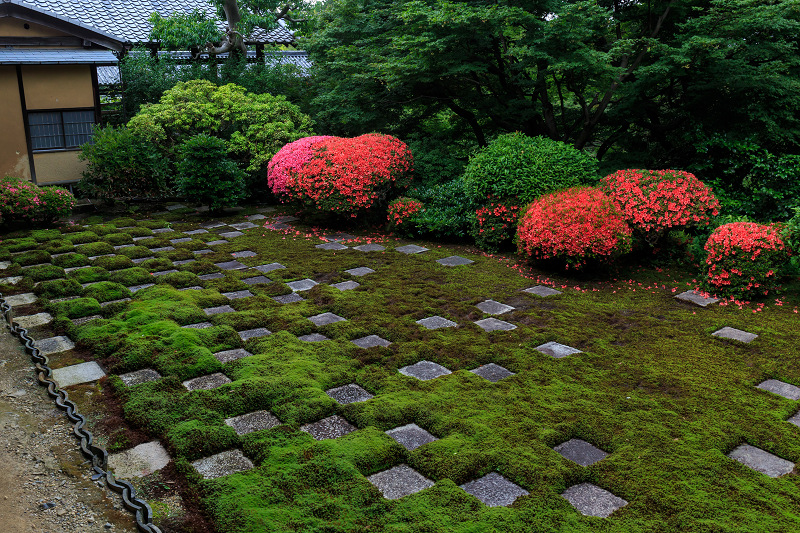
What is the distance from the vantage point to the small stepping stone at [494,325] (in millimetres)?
5621

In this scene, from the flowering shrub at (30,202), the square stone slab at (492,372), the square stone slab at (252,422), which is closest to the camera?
the square stone slab at (252,422)

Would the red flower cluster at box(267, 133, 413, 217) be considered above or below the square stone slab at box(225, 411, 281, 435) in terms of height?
above

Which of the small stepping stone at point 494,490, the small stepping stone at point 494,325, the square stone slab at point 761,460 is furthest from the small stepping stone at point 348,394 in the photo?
the square stone slab at point 761,460

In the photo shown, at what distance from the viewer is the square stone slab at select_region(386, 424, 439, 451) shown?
3764 millimetres

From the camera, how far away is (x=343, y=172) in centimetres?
912

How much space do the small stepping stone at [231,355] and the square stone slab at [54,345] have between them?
134 cm

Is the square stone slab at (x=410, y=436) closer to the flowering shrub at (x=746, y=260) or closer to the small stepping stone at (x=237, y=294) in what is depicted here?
the small stepping stone at (x=237, y=294)

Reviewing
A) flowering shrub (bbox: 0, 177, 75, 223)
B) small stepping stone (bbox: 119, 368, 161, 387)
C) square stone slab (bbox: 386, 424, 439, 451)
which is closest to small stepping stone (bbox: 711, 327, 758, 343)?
square stone slab (bbox: 386, 424, 439, 451)

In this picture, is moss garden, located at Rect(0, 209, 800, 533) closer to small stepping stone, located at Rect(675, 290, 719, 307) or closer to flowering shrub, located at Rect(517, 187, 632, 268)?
small stepping stone, located at Rect(675, 290, 719, 307)

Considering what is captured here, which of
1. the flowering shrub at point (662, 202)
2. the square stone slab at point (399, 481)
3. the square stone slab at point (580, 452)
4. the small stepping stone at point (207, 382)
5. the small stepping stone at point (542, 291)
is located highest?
the flowering shrub at point (662, 202)

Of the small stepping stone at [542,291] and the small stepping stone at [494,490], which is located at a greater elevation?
the small stepping stone at [542,291]

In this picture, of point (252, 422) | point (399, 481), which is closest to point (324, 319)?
point (252, 422)

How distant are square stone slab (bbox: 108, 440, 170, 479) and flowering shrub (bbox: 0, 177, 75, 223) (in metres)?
7.04

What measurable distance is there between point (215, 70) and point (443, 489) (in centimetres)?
1266
